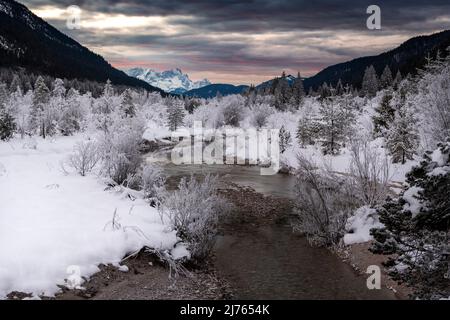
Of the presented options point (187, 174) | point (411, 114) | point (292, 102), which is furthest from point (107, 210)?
point (292, 102)

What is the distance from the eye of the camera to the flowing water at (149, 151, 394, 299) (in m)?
13.8

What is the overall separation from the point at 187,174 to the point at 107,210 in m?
17.1

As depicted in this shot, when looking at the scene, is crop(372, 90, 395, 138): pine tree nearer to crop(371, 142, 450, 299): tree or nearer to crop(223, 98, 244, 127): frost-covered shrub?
crop(371, 142, 450, 299): tree

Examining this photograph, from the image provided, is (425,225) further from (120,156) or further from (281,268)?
(120,156)

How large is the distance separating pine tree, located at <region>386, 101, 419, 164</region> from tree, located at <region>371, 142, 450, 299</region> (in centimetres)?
2615

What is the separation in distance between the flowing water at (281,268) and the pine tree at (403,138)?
1703cm

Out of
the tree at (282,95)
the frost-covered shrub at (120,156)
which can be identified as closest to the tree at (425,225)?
the frost-covered shrub at (120,156)

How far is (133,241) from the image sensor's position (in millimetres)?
15047

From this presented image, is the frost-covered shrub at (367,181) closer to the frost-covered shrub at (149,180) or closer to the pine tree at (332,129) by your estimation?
the frost-covered shrub at (149,180)

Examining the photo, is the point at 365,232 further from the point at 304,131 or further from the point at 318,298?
the point at 304,131

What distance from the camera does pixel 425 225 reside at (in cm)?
935

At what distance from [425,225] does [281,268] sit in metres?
7.23

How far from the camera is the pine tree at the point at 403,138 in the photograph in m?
34.2

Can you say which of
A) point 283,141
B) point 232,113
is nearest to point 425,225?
point 283,141
